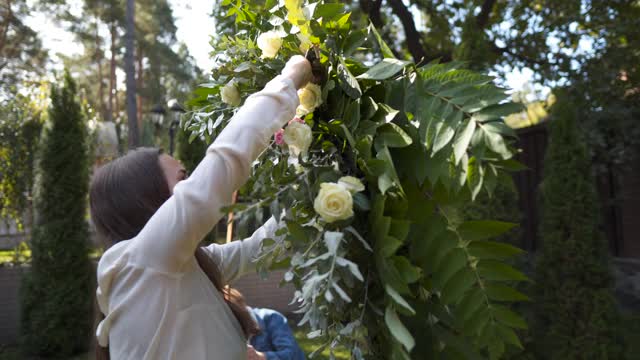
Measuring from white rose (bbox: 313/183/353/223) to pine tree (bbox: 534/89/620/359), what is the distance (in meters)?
4.89

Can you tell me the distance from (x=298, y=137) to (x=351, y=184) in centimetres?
21

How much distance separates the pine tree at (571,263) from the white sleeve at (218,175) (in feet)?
15.9

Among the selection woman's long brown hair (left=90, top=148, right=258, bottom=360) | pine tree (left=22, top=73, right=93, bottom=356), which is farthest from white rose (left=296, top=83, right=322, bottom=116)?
pine tree (left=22, top=73, right=93, bottom=356)

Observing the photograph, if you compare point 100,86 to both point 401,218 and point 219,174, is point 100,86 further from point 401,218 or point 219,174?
point 401,218

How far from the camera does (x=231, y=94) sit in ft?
5.30

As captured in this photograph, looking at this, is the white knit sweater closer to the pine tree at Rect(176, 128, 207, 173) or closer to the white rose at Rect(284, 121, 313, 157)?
the white rose at Rect(284, 121, 313, 157)

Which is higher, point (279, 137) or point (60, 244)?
point (279, 137)

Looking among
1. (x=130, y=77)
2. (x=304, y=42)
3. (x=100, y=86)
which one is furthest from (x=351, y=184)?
(x=100, y=86)

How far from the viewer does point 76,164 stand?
25.0 ft

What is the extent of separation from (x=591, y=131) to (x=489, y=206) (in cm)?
175

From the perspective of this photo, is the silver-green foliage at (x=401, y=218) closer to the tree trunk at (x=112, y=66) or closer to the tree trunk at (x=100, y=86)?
the tree trunk at (x=112, y=66)

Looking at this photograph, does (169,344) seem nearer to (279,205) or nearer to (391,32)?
(279,205)

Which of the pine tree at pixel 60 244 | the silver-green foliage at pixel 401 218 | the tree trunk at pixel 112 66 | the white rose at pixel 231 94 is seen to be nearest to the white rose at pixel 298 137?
the silver-green foliage at pixel 401 218

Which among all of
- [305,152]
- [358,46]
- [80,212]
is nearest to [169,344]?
[305,152]
